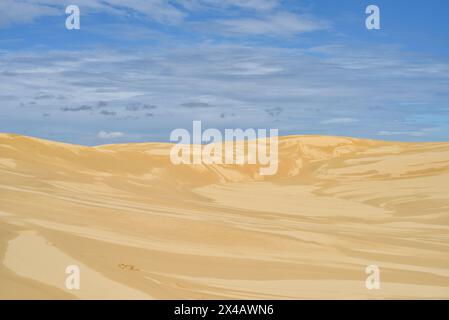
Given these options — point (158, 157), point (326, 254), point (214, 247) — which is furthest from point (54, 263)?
point (158, 157)

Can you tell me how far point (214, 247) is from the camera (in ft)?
37.1

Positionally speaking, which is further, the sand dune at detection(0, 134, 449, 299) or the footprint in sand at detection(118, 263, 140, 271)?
the footprint in sand at detection(118, 263, 140, 271)

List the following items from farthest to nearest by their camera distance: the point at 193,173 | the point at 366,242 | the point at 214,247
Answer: the point at 193,173 < the point at 366,242 < the point at 214,247

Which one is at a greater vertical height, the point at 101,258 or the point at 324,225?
the point at 324,225

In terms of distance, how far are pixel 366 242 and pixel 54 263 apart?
287 inches

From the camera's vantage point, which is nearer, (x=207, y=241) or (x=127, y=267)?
(x=127, y=267)

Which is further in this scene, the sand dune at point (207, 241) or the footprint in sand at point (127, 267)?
the footprint in sand at point (127, 267)

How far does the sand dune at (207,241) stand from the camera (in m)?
7.84

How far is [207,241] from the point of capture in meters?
11.8

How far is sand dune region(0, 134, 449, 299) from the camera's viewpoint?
7840 mm

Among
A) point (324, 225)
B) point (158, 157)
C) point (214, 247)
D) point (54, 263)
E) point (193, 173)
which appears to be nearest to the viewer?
point (54, 263)

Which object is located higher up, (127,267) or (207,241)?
(207,241)

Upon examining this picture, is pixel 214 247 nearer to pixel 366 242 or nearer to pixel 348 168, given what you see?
pixel 366 242
